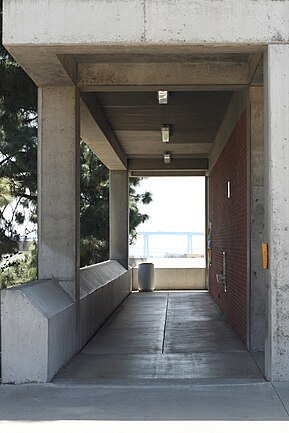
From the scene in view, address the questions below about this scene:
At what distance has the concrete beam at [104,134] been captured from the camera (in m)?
11.5

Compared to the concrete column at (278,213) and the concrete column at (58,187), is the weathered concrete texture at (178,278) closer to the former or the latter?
the concrete column at (58,187)

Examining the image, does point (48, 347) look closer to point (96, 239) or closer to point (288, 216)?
point (288, 216)

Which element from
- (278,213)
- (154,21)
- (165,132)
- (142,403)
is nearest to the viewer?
(142,403)

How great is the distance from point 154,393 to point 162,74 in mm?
A: 4620

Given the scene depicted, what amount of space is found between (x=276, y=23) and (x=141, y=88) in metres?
3.01

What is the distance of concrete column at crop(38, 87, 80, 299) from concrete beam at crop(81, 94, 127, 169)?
1002 mm

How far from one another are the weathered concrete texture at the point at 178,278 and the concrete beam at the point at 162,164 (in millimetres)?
3934

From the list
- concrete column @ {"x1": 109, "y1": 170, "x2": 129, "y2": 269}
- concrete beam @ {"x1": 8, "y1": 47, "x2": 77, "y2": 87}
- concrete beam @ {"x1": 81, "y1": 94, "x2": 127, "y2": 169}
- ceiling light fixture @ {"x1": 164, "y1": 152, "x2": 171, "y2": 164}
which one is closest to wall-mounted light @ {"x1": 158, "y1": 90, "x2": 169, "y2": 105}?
concrete beam @ {"x1": 81, "y1": 94, "x2": 127, "y2": 169}

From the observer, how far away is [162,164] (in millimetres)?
20094

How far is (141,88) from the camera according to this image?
385 inches

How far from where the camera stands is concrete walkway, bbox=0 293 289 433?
5559 millimetres

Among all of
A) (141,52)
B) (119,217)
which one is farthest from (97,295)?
(119,217)

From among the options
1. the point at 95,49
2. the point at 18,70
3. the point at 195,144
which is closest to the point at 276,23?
the point at 95,49

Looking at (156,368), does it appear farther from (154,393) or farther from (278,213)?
(278,213)
